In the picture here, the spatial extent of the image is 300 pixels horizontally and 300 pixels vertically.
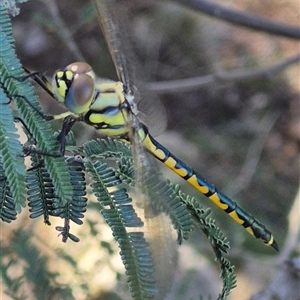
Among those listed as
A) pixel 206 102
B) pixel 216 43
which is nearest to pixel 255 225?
pixel 206 102

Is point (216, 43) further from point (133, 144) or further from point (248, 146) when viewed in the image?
point (133, 144)

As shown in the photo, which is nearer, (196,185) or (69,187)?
(69,187)

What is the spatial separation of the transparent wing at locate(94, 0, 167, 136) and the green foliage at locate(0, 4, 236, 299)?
0.40m

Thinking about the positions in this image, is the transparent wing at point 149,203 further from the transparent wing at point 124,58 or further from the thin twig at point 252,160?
the thin twig at point 252,160

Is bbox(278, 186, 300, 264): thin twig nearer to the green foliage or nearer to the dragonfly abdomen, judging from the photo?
the dragonfly abdomen

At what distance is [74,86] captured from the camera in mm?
1195

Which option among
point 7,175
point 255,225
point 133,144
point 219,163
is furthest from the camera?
point 219,163

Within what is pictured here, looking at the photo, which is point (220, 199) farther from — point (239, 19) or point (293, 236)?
point (239, 19)

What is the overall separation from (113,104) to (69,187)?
1.70ft

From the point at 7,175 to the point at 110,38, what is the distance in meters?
0.64

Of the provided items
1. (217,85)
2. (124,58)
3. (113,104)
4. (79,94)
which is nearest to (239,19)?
(124,58)

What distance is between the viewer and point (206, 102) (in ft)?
11.8

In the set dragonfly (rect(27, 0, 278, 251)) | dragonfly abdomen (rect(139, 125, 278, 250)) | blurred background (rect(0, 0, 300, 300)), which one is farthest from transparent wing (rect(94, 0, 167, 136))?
blurred background (rect(0, 0, 300, 300))

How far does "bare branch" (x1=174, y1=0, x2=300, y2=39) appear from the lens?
82.8 inches
